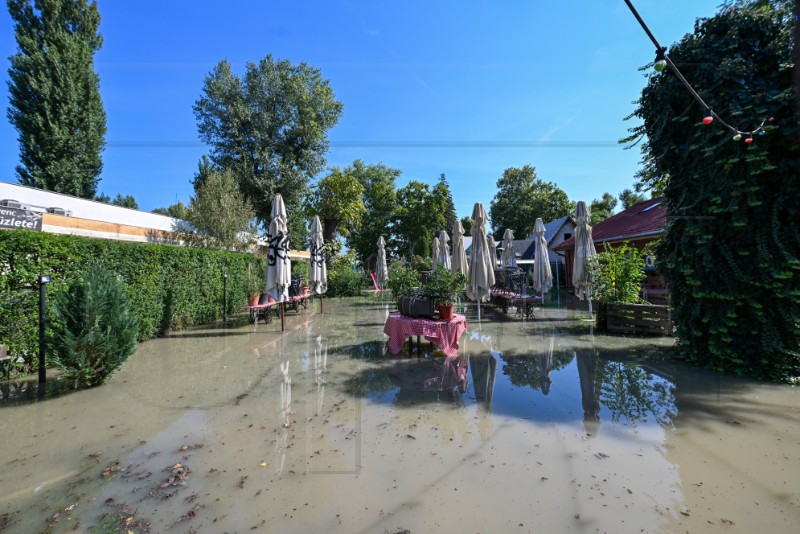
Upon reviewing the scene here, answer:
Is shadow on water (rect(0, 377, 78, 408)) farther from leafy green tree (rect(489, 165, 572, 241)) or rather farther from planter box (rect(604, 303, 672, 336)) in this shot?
leafy green tree (rect(489, 165, 572, 241))

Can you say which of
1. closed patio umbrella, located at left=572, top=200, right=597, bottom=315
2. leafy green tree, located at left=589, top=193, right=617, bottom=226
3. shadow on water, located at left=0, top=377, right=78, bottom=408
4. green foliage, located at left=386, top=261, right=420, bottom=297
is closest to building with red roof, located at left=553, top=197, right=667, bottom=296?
closed patio umbrella, located at left=572, top=200, right=597, bottom=315

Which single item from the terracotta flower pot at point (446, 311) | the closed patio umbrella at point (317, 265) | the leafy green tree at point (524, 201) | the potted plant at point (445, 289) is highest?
the leafy green tree at point (524, 201)

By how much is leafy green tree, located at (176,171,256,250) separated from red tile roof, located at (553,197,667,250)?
53.9ft

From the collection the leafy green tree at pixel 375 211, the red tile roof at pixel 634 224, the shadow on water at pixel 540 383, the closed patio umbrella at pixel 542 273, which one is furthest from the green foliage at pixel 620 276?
the leafy green tree at pixel 375 211

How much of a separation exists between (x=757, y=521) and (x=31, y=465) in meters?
5.53

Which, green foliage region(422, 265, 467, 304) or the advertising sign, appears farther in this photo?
the advertising sign

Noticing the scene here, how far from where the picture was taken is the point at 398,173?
43750 millimetres

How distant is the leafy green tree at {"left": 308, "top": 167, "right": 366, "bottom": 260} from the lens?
24.6 m

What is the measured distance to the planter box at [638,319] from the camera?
7727mm

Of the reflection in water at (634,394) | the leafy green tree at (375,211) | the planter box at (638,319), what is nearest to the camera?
the reflection in water at (634,394)

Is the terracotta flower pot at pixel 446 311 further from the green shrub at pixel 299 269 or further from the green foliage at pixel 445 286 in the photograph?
the green shrub at pixel 299 269

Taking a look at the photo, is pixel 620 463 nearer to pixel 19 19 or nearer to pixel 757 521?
pixel 757 521

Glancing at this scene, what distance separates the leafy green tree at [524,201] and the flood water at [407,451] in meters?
39.4

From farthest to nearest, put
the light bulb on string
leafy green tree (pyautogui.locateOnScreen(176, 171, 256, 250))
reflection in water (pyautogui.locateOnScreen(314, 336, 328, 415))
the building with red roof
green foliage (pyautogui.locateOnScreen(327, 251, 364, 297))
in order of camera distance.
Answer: green foliage (pyautogui.locateOnScreen(327, 251, 364, 297)) < leafy green tree (pyautogui.locateOnScreen(176, 171, 256, 250)) < the building with red roof < reflection in water (pyautogui.locateOnScreen(314, 336, 328, 415)) < the light bulb on string
